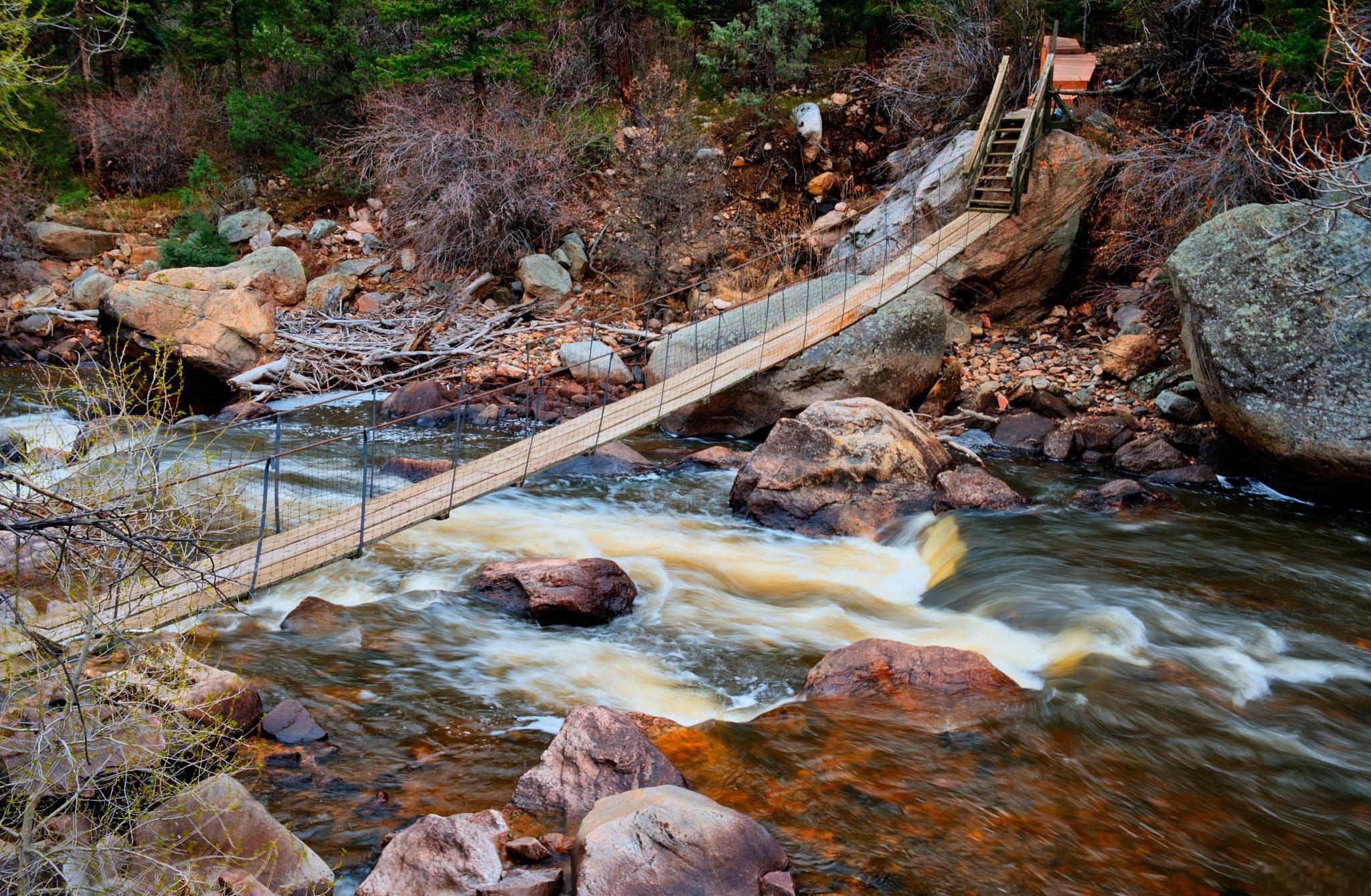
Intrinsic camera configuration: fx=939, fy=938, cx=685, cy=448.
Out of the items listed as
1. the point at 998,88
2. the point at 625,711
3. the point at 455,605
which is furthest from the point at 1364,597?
the point at 998,88

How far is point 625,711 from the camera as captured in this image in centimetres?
498

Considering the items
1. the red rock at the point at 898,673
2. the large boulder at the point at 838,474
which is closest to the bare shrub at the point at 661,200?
the large boulder at the point at 838,474

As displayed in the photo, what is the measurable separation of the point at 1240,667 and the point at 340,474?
301 inches

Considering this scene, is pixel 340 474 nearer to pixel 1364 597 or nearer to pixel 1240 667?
pixel 1240 667

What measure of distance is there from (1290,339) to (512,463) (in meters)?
6.90

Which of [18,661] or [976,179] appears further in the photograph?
[976,179]

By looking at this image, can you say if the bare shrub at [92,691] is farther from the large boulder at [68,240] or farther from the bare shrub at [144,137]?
the bare shrub at [144,137]

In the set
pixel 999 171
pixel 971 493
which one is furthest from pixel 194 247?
pixel 971 493

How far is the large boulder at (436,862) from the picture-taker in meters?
3.36

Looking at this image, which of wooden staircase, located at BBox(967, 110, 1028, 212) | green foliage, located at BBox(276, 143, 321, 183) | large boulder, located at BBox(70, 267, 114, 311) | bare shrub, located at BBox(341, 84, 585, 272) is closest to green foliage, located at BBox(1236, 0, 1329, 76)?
wooden staircase, located at BBox(967, 110, 1028, 212)

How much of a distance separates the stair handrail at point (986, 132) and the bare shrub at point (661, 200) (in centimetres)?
423

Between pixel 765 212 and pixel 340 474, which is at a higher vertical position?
pixel 765 212

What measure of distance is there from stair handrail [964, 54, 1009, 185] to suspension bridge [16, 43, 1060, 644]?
0.02 meters

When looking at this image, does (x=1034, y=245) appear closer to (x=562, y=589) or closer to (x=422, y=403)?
(x=422, y=403)
